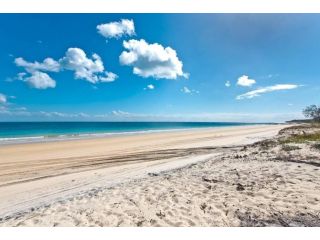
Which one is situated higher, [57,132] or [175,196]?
[57,132]

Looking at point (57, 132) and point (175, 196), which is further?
point (57, 132)

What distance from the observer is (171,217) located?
523 centimetres

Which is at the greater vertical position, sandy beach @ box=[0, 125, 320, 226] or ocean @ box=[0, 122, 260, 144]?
ocean @ box=[0, 122, 260, 144]

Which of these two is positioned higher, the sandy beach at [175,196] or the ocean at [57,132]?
the ocean at [57,132]

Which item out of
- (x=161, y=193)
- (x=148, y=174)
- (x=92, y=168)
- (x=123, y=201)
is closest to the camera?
(x=123, y=201)

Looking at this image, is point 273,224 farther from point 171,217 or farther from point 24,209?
point 24,209

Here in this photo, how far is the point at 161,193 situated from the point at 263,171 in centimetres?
400

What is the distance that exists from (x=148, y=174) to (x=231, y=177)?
3171mm

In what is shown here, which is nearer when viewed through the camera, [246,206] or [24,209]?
[246,206]

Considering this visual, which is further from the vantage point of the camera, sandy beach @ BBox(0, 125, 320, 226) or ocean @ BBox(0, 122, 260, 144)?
ocean @ BBox(0, 122, 260, 144)

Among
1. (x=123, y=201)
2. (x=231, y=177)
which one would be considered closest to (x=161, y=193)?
(x=123, y=201)

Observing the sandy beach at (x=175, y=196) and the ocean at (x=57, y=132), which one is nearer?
the sandy beach at (x=175, y=196)
